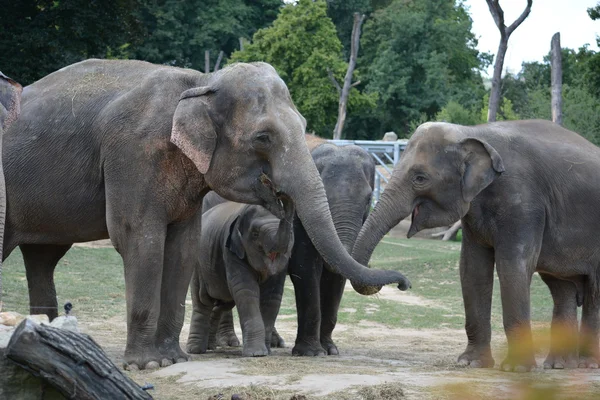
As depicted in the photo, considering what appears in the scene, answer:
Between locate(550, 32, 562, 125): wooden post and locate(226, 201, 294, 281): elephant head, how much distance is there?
16598mm

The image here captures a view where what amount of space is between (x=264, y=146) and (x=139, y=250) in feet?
4.17

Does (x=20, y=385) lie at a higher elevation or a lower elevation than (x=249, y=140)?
lower

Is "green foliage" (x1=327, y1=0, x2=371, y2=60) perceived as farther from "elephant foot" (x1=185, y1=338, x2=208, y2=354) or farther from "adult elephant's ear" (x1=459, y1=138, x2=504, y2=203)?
"adult elephant's ear" (x1=459, y1=138, x2=504, y2=203)

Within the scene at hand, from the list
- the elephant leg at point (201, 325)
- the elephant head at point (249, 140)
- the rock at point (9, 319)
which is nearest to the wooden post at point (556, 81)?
the elephant leg at point (201, 325)

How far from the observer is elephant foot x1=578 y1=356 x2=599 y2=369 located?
9252 millimetres

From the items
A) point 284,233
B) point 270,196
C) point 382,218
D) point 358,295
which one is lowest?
point 358,295

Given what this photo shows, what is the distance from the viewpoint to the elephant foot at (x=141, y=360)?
27.7 feet

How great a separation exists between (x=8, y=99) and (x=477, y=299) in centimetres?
444

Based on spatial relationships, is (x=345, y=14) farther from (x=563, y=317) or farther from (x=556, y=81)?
(x=563, y=317)

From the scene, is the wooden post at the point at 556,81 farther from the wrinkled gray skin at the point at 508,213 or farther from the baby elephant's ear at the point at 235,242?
the baby elephant's ear at the point at 235,242

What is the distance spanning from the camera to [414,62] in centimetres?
5550

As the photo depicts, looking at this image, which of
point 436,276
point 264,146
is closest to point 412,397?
point 264,146

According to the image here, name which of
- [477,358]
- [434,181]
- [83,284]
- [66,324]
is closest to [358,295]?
[83,284]

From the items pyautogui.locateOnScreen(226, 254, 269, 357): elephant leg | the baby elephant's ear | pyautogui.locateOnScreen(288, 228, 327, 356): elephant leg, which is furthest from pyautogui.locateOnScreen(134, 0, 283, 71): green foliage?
pyautogui.locateOnScreen(226, 254, 269, 357): elephant leg
